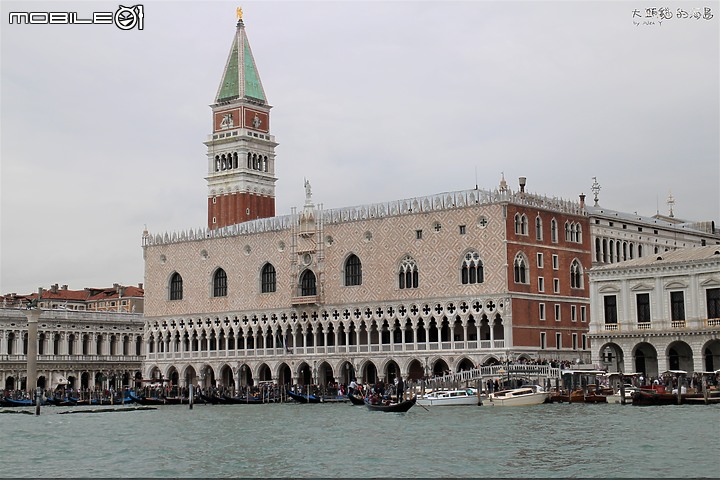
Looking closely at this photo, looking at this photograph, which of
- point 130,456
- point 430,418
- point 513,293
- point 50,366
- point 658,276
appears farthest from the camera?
point 50,366

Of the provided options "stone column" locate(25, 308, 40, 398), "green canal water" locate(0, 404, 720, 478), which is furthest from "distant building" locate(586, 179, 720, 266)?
"stone column" locate(25, 308, 40, 398)

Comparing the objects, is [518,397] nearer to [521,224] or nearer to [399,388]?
[399,388]

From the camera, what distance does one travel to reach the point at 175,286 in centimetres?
6750

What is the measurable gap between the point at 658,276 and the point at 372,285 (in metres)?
15.2

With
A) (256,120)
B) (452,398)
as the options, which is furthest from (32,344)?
(256,120)

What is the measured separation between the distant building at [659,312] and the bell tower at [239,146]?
30570 millimetres

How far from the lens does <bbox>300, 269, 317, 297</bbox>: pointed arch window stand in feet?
197

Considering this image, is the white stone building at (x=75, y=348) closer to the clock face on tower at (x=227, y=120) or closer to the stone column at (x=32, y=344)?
the stone column at (x=32, y=344)

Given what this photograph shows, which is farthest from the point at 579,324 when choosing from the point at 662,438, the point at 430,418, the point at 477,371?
the point at 662,438

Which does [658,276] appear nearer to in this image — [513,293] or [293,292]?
[513,293]

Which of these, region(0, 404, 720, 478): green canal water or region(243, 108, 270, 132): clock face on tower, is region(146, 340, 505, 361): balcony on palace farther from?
region(243, 108, 270, 132): clock face on tower

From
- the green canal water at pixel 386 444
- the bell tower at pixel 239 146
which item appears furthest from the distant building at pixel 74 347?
the green canal water at pixel 386 444

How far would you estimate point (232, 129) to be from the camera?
7450 cm

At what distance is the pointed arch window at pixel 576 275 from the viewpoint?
184 ft
